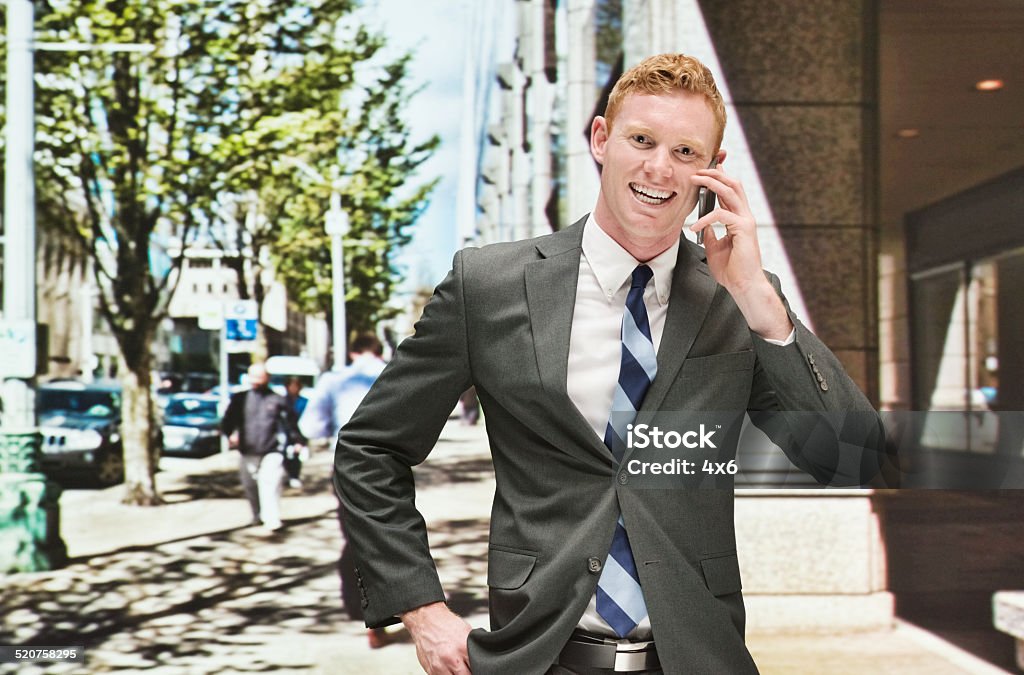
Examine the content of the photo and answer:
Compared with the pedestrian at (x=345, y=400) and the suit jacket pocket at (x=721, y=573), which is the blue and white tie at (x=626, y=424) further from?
the pedestrian at (x=345, y=400)

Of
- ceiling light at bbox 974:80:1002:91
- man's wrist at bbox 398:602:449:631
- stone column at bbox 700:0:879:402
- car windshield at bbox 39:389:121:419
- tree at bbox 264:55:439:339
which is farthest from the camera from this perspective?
tree at bbox 264:55:439:339

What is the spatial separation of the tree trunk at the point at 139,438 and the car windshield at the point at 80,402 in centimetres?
12

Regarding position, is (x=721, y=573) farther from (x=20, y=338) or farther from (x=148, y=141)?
(x=148, y=141)

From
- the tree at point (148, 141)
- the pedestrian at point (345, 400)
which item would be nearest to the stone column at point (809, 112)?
the pedestrian at point (345, 400)

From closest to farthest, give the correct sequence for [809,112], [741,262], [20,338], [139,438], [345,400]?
[741,262]
[809,112]
[345,400]
[20,338]
[139,438]

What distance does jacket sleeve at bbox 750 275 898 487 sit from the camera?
1759mm

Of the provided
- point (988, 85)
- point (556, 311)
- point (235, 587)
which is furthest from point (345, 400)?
point (556, 311)

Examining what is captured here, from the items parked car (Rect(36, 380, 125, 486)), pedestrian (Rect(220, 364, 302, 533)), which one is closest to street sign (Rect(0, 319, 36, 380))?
parked car (Rect(36, 380, 125, 486))

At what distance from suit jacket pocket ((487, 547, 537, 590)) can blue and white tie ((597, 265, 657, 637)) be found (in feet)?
0.40

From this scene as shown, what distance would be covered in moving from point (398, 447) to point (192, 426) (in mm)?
8029

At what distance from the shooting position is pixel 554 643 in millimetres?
1764

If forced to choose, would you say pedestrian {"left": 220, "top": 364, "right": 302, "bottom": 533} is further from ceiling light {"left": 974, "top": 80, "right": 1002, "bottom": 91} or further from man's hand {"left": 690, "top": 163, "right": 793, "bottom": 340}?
man's hand {"left": 690, "top": 163, "right": 793, "bottom": 340}

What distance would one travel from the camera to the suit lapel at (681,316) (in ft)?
5.93

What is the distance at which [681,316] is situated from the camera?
1853 mm
